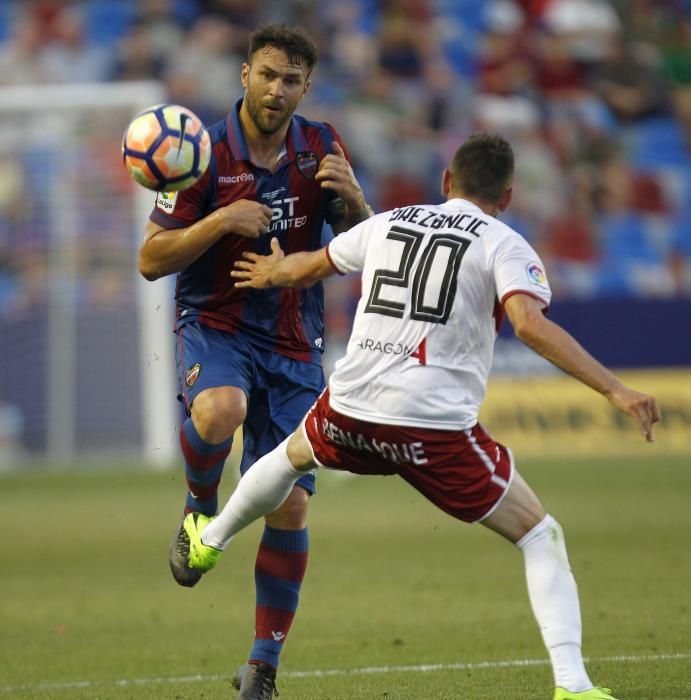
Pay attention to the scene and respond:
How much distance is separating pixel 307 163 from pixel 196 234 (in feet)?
2.57

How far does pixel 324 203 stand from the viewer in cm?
677

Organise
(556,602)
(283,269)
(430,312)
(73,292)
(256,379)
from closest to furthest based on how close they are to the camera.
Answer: (556,602), (430,312), (283,269), (256,379), (73,292)

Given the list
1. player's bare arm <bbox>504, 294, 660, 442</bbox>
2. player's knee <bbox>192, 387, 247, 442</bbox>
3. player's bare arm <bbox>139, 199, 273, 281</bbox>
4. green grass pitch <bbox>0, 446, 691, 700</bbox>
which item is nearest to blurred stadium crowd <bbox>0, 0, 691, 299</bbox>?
green grass pitch <bbox>0, 446, 691, 700</bbox>

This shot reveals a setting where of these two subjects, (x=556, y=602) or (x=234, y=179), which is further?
(x=234, y=179)

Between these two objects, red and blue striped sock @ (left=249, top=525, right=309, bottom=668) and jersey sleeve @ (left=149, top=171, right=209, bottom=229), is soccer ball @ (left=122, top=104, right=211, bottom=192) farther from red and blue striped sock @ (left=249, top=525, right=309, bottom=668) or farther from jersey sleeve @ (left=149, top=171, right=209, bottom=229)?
red and blue striped sock @ (left=249, top=525, right=309, bottom=668)

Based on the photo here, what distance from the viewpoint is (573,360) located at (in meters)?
5.05

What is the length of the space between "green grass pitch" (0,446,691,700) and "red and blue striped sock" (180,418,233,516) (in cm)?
83

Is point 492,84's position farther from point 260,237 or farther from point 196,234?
point 196,234

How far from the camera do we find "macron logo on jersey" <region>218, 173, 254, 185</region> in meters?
6.51

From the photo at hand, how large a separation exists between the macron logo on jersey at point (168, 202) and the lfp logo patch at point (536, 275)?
186cm

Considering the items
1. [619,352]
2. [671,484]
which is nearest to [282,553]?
[671,484]

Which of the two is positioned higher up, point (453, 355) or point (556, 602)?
point (453, 355)

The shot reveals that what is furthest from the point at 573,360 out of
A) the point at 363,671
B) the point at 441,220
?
the point at 363,671

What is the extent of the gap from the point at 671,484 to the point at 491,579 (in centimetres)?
616
